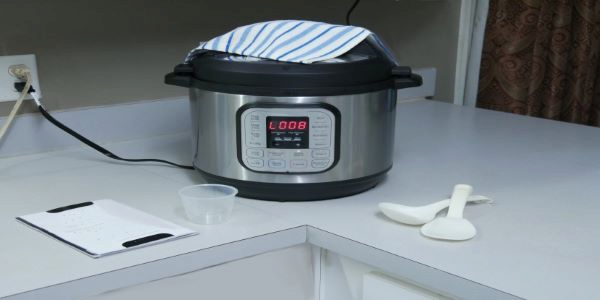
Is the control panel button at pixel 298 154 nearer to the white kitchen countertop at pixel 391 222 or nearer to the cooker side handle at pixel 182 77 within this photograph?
the white kitchen countertop at pixel 391 222

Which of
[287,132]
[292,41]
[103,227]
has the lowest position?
[103,227]

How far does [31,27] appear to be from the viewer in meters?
1.31

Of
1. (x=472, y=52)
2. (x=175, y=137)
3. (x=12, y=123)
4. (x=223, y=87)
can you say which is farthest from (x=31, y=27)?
(x=472, y=52)

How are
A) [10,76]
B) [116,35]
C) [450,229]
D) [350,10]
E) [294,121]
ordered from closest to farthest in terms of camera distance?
[450,229]
[294,121]
[10,76]
[116,35]
[350,10]

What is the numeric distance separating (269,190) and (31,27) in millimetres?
667

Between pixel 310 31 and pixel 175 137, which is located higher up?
pixel 310 31

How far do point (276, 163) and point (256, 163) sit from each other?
0.03 metres

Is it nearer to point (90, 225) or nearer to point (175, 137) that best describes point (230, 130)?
point (90, 225)

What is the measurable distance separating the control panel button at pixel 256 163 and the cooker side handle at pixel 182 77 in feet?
0.50

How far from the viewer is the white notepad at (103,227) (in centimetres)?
78

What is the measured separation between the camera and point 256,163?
3.05 ft

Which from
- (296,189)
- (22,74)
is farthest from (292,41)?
(22,74)

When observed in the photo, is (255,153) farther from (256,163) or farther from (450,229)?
(450,229)

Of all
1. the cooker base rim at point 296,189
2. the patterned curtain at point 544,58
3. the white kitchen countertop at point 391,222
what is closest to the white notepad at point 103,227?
the white kitchen countertop at point 391,222
